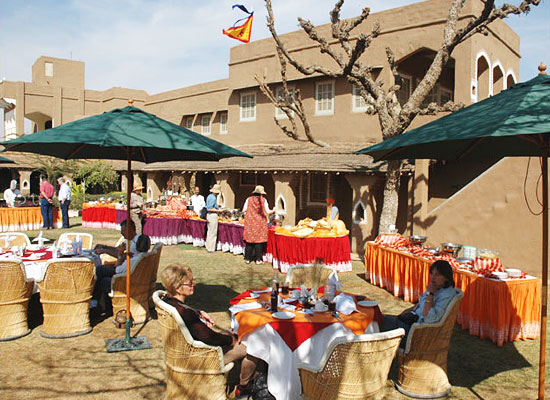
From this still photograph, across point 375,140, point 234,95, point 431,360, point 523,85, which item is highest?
point 234,95

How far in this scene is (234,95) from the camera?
66.2ft

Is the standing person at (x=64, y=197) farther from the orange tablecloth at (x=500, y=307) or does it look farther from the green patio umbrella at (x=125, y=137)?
the orange tablecloth at (x=500, y=307)

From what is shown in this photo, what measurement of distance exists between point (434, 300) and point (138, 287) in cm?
405

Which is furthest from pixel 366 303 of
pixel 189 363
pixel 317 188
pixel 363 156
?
pixel 317 188

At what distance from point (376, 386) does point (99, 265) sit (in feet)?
16.0

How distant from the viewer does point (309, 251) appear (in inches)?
399

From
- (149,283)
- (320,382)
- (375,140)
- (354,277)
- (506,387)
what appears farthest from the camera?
(375,140)

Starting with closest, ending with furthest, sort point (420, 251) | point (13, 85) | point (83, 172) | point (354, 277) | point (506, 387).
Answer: point (506, 387) → point (420, 251) → point (354, 277) → point (83, 172) → point (13, 85)

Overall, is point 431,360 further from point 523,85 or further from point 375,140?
point 375,140

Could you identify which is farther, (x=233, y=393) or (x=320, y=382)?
(x=233, y=393)

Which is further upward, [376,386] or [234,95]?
[234,95]

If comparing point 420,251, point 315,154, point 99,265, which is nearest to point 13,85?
point 315,154

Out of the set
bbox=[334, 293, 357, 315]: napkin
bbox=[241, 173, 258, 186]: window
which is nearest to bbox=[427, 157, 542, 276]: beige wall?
bbox=[334, 293, 357, 315]: napkin

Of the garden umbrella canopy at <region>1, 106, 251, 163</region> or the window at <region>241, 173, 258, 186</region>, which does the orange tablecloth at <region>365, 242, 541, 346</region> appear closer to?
the garden umbrella canopy at <region>1, 106, 251, 163</region>
